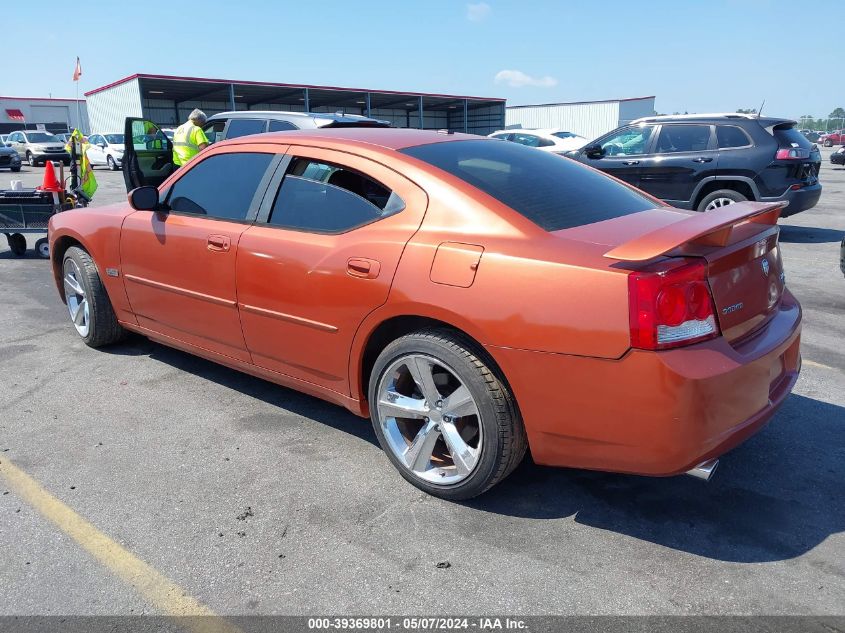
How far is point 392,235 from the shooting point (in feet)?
9.68

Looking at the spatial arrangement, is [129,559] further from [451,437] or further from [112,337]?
[112,337]

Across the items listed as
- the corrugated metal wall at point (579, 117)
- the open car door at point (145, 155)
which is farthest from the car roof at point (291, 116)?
the corrugated metal wall at point (579, 117)

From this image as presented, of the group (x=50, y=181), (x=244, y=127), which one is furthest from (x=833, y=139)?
(x=50, y=181)

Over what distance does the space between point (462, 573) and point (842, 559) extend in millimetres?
1430

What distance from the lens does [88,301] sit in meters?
4.77

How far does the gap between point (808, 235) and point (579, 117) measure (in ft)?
115

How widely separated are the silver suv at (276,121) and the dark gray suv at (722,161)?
13.5ft

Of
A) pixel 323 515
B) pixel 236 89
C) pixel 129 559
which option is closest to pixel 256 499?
pixel 323 515

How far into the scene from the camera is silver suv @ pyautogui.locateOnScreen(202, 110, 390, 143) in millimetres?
8492

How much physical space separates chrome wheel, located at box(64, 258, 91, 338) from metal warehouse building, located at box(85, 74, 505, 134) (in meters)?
30.7

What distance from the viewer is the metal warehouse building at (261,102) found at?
34.1 m

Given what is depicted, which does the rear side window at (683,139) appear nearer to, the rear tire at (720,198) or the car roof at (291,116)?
the rear tire at (720,198)

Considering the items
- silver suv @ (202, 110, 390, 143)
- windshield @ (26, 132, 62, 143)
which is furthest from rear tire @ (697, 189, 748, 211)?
windshield @ (26, 132, 62, 143)

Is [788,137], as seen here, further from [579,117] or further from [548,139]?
[579,117]
